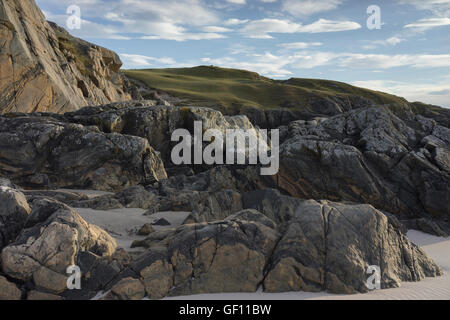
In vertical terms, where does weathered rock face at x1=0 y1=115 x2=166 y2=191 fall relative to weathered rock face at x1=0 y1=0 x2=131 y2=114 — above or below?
below

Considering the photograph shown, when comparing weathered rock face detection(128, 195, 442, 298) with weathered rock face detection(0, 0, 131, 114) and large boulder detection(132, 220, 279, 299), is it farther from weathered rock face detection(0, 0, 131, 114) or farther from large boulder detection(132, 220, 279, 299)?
weathered rock face detection(0, 0, 131, 114)

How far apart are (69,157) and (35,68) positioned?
12.3m

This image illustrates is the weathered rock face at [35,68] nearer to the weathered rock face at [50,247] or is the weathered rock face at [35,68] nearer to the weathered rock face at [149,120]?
the weathered rock face at [149,120]

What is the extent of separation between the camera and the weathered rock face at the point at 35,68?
25000mm

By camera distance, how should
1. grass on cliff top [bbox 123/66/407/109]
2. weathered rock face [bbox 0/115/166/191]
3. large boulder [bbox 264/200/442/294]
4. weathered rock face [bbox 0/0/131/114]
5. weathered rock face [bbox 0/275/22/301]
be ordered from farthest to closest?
grass on cliff top [bbox 123/66/407/109]
weathered rock face [bbox 0/0/131/114]
weathered rock face [bbox 0/115/166/191]
large boulder [bbox 264/200/442/294]
weathered rock face [bbox 0/275/22/301]

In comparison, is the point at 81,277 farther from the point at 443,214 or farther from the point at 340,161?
the point at 443,214

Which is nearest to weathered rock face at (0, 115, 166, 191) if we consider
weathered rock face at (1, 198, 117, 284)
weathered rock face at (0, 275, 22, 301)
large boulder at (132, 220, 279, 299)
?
weathered rock face at (1, 198, 117, 284)

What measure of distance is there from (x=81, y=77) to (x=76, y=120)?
14734 mm

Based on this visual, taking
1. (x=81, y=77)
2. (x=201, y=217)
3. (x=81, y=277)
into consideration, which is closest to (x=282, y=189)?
(x=201, y=217)

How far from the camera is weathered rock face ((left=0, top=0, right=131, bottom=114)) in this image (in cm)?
2500

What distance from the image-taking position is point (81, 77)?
111ft

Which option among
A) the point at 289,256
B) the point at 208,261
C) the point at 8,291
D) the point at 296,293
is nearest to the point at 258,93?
the point at 289,256

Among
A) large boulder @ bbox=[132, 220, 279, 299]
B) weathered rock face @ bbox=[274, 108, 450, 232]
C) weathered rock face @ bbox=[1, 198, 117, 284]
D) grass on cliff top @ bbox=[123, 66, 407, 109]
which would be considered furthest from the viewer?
grass on cliff top @ bbox=[123, 66, 407, 109]

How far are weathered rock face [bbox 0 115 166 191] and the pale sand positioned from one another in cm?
132
